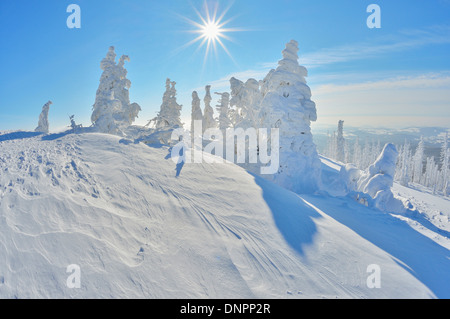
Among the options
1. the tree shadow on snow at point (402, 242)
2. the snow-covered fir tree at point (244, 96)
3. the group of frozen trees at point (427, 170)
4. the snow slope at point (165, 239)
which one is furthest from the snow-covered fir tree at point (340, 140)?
the snow slope at point (165, 239)

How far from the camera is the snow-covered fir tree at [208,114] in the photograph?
134ft

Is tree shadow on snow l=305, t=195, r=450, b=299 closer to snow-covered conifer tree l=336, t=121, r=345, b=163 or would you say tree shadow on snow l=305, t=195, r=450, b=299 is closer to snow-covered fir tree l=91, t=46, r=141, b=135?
snow-covered fir tree l=91, t=46, r=141, b=135

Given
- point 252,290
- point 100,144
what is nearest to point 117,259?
point 252,290

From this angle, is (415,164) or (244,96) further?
(415,164)

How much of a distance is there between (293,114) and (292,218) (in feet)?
37.7

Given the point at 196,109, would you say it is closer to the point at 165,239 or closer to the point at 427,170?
the point at 165,239

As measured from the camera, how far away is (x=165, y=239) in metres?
4.45

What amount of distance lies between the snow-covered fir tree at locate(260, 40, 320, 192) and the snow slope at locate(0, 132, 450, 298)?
337 inches

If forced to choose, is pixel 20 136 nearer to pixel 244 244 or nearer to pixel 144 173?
pixel 144 173

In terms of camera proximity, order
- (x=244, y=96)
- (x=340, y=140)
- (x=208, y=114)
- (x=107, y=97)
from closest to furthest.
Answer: (x=107, y=97) < (x=244, y=96) < (x=208, y=114) < (x=340, y=140)

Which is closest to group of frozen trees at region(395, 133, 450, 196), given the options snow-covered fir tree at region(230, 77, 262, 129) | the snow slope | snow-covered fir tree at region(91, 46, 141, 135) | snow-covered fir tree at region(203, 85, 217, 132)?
snow-covered fir tree at region(230, 77, 262, 129)

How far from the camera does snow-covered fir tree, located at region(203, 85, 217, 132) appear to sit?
1608 inches

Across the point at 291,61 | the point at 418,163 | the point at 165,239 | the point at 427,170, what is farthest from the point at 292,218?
the point at 427,170

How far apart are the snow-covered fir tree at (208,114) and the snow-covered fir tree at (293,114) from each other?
83.9 ft
